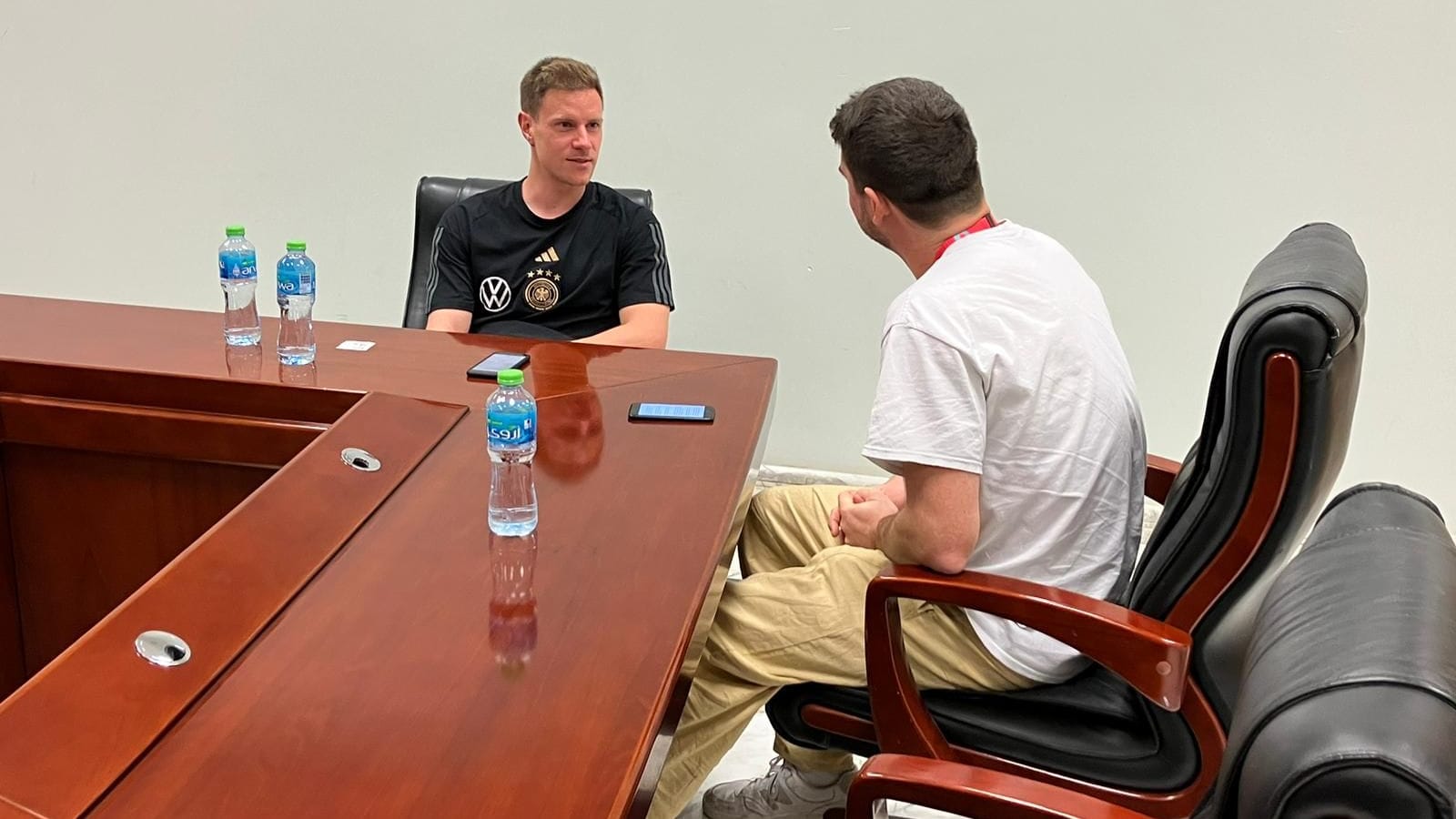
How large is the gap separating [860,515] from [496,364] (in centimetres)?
69

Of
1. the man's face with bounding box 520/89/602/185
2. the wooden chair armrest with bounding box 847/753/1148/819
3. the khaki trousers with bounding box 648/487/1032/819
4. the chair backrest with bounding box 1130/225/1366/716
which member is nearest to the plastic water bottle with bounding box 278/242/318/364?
A: the man's face with bounding box 520/89/602/185

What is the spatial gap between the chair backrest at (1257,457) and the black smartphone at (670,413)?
70 cm

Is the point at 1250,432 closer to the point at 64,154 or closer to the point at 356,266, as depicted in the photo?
the point at 356,266

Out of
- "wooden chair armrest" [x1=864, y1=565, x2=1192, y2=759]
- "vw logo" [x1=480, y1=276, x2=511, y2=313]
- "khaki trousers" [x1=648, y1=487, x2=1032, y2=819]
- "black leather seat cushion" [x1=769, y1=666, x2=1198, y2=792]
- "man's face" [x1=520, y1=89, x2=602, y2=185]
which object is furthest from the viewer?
"vw logo" [x1=480, y1=276, x2=511, y2=313]

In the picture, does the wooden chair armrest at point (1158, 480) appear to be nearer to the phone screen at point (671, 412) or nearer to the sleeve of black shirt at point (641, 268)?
the phone screen at point (671, 412)

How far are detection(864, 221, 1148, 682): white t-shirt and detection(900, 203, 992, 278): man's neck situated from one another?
0.16 feet

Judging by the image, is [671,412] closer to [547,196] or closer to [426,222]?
[547,196]

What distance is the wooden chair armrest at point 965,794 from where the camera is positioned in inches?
45.5

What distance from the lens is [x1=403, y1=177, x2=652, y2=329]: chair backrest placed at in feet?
9.08

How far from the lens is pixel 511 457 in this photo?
1597 millimetres

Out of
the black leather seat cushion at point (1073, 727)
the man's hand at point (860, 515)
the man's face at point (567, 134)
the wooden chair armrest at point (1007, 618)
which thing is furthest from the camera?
the man's face at point (567, 134)

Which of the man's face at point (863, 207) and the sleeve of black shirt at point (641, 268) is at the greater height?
the man's face at point (863, 207)

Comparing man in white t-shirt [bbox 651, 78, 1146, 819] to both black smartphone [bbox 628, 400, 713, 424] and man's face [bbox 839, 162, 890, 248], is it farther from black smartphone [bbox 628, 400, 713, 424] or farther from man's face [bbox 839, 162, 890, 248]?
black smartphone [bbox 628, 400, 713, 424]

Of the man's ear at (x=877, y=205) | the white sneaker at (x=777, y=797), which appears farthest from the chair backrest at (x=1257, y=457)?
the white sneaker at (x=777, y=797)
